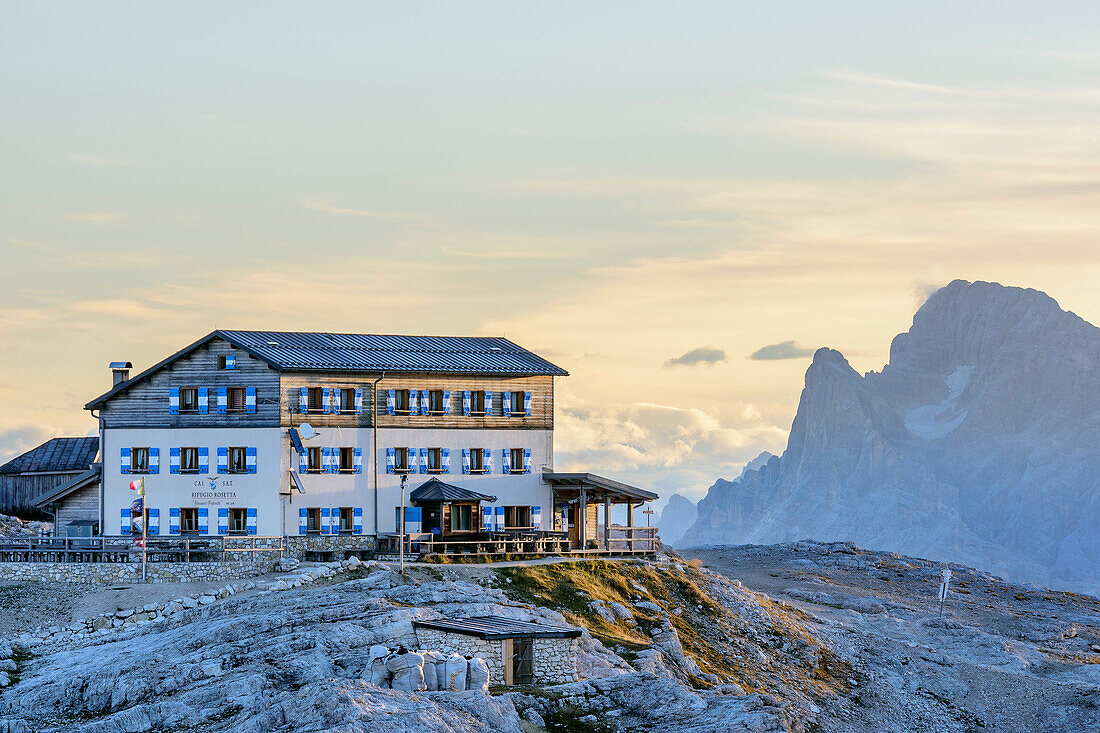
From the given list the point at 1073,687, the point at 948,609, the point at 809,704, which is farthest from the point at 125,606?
the point at 948,609

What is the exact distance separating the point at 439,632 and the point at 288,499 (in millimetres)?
22648

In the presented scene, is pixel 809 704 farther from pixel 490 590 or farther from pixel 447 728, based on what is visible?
pixel 447 728

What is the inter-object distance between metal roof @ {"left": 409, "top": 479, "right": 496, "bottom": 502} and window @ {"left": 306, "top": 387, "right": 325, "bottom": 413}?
20.1 feet

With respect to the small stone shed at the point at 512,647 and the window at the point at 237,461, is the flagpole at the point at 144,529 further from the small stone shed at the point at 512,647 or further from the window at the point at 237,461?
the small stone shed at the point at 512,647

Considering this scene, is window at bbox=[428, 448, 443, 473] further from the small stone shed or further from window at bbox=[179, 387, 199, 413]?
the small stone shed

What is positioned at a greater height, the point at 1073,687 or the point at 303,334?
the point at 303,334

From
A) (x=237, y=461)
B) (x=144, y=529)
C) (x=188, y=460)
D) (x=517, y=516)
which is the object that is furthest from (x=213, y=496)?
(x=517, y=516)

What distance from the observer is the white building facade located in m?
68.2

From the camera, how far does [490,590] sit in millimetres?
58094

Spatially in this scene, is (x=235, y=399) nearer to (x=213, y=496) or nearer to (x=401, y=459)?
(x=213, y=496)

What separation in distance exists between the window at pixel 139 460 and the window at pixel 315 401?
804 cm

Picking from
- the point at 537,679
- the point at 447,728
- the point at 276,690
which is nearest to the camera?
the point at 447,728

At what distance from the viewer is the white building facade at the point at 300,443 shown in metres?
68.2

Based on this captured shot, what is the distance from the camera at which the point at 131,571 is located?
61.2 meters
